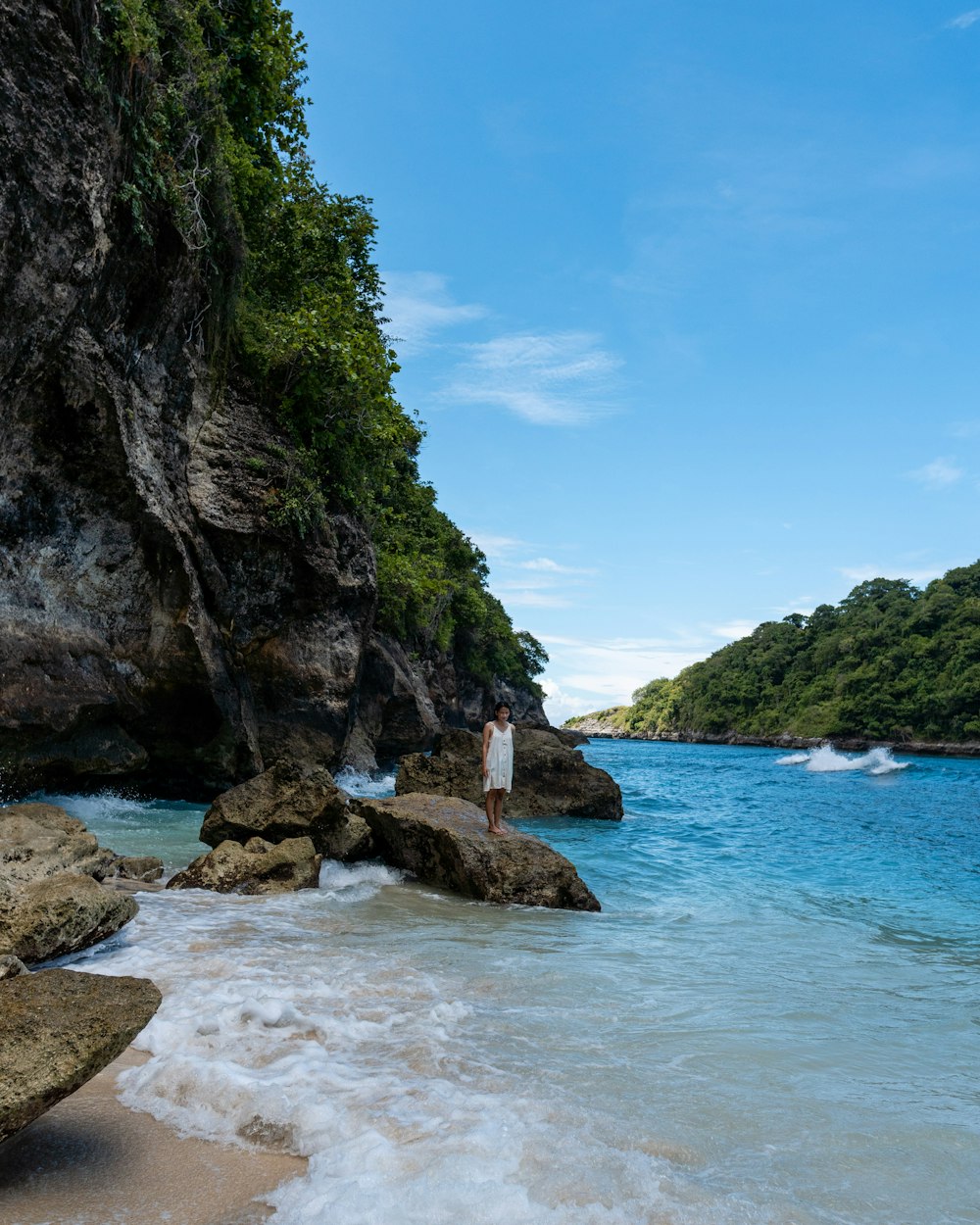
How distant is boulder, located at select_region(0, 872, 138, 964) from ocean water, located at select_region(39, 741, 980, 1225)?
0.19 metres

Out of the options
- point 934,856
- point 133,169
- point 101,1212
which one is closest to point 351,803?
point 101,1212

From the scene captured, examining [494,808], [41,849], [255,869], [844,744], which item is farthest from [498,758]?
[844,744]

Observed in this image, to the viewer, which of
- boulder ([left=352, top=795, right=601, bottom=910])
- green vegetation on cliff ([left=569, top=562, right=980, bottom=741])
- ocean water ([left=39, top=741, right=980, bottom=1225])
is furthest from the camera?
green vegetation on cliff ([left=569, top=562, right=980, bottom=741])

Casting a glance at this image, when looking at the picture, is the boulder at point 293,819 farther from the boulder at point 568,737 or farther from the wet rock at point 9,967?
the boulder at point 568,737

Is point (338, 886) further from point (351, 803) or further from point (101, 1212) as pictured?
point (101, 1212)

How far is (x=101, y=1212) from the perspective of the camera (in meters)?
2.46

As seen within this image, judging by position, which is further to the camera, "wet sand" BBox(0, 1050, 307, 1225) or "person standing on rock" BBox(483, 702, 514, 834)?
"person standing on rock" BBox(483, 702, 514, 834)

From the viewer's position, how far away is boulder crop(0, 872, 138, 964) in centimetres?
475

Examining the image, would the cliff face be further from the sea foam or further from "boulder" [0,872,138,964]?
the sea foam

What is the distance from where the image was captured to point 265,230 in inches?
651

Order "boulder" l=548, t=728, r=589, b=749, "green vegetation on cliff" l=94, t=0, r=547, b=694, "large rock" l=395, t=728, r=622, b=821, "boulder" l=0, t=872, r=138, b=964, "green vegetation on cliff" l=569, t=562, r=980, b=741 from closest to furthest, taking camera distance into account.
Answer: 1. "boulder" l=0, t=872, r=138, b=964
2. "green vegetation on cliff" l=94, t=0, r=547, b=694
3. "large rock" l=395, t=728, r=622, b=821
4. "boulder" l=548, t=728, r=589, b=749
5. "green vegetation on cliff" l=569, t=562, r=980, b=741

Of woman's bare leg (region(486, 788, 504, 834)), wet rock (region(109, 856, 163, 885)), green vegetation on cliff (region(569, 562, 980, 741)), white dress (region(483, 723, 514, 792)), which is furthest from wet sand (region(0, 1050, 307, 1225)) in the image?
green vegetation on cliff (region(569, 562, 980, 741))

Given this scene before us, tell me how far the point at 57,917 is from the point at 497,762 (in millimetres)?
5565

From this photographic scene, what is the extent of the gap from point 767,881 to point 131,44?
13535 mm
